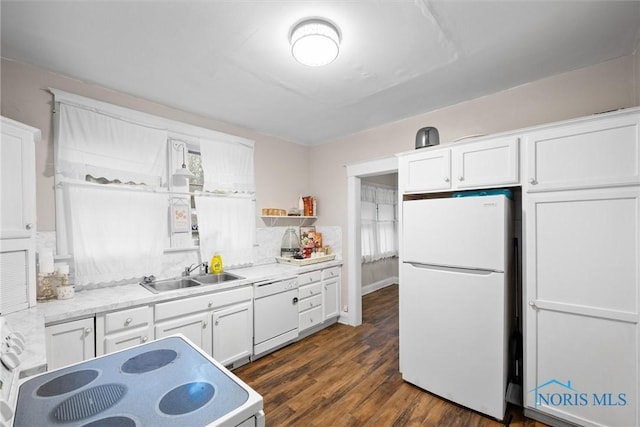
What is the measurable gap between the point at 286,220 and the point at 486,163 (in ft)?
8.54

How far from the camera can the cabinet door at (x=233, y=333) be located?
2.48m

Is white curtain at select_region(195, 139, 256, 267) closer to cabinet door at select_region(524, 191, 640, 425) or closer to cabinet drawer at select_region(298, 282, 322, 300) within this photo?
cabinet drawer at select_region(298, 282, 322, 300)

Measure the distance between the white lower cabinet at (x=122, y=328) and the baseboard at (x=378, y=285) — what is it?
12.6 feet

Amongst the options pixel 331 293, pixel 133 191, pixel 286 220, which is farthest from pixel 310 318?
pixel 133 191

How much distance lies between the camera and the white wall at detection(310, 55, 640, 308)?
2045mm

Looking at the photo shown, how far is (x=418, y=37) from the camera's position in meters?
1.74

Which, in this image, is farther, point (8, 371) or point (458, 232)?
point (458, 232)

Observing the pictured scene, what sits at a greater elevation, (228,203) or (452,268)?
(228,203)

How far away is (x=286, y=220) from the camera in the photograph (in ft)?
12.8

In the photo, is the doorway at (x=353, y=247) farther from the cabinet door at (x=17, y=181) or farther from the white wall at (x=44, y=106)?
the cabinet door at (x=17, y=181)

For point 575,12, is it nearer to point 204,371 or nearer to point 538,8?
point 538,8

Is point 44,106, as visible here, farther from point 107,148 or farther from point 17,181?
point 17,181

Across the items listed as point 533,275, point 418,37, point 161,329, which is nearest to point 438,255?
point 533,275

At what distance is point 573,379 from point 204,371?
2.28 metres
